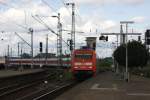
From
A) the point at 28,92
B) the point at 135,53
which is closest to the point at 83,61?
the point at 28,92

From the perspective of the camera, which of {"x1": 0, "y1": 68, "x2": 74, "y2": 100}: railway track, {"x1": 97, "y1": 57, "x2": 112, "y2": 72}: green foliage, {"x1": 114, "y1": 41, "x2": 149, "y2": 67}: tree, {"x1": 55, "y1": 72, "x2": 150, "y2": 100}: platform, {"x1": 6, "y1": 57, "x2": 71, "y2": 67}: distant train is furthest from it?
{"x1": 6, "y1": 57, "x2": 71, "y2": 67}: distant train

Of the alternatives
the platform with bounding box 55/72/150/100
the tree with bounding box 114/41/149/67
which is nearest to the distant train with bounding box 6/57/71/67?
the tree with bounding box 114/41/149/67

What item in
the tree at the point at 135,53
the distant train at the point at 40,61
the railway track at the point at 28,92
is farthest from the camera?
the distant train at the point at 40,61

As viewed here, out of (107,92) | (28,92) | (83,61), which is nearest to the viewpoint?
(107,92)

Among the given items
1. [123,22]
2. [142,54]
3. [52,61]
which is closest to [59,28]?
[123,22]

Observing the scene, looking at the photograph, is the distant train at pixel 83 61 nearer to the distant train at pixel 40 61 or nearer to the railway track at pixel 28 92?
the railway track at pixel 28 92

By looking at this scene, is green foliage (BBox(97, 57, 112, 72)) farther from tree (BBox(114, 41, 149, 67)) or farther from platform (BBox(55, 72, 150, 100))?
platform (BBox(55, 72, 150, 100))

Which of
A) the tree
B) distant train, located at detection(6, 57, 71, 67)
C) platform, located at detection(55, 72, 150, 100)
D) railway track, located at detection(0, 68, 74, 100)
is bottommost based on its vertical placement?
railway track, located at detection(0, 68, 74, 100)

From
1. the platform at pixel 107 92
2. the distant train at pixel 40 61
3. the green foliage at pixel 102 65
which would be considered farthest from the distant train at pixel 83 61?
the distant train at pixel 40 61

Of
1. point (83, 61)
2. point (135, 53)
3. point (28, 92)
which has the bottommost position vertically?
point (28, 92)

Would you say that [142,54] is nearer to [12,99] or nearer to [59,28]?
[59,28]

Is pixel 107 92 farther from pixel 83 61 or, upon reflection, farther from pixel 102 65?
pixel 102 65

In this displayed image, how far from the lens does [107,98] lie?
74.0 feet

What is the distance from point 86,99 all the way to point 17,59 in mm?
113716
